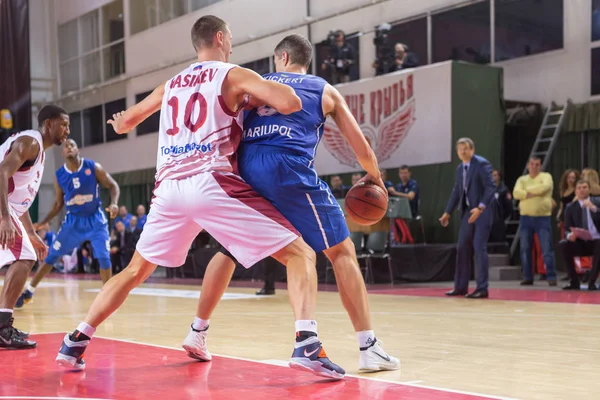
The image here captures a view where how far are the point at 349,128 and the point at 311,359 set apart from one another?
3.86 feet

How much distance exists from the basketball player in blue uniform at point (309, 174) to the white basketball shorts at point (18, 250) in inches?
77.6

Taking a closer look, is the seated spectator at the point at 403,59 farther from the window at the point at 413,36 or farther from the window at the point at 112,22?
the window at the point at 112,22

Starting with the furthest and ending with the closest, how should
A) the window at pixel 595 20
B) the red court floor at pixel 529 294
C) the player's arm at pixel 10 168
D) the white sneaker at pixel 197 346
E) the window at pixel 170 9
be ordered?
1. the window at pixel 170 9
2. the window at pixel 595 20
3. the red court floor at pixel 529 294
4. the player's arm at pixel 10 168
5. the white sneaker at pixel 197 346

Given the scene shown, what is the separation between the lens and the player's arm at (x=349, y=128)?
3994 millimetres

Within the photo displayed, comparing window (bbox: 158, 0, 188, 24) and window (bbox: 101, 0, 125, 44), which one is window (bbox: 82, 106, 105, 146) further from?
window (bbox: 158, 0, 188, 24)

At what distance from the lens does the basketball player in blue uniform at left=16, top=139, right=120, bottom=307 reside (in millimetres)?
8586

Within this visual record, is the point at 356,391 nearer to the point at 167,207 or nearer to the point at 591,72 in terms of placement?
the point at 167,207

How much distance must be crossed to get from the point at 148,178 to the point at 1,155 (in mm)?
17509

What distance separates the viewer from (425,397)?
3.31 metres

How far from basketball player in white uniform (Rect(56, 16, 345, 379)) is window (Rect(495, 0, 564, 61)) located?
34.9 ft

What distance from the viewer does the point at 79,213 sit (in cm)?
866

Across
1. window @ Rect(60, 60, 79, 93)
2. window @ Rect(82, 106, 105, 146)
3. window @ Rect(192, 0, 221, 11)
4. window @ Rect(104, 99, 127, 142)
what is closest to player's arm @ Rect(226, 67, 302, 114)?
window @ Rect(192, 0, 221, 11)

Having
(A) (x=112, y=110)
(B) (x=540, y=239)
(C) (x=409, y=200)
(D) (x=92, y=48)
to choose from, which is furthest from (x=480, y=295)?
(D) (x=92, y=48)

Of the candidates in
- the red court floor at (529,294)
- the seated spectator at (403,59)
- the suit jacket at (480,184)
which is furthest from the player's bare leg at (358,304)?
the seated spectator at (403,59)
